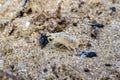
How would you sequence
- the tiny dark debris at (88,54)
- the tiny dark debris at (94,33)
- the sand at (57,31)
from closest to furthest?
1. the sand at (57,31)
2. the tiny dark debris at (88,54)
3. the tiny dark debris at (94,33)

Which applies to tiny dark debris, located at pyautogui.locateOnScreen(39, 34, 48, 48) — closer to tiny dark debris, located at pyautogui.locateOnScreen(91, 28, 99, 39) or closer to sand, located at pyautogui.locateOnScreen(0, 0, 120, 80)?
sand, located at pyautogui.locateOnScreen(0, 0, 120, 80)

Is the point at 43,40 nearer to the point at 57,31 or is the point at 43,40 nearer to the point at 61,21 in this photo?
the point at 57,31

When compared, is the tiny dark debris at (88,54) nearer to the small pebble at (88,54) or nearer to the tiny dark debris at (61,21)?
the small pebble at (88,54)

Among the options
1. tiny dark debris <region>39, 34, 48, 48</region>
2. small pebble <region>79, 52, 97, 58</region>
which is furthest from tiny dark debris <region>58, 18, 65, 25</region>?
small pebble <region>79, 52, 97, 58</region>

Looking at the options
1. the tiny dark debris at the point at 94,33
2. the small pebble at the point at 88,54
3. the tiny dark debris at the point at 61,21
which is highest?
the tiny dark debris at the point at 61,21

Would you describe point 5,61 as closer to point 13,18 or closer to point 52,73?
point 52,73

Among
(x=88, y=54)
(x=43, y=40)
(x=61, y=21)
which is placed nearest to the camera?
(x=88, y=54)

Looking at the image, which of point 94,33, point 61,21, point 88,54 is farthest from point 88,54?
point 61,21

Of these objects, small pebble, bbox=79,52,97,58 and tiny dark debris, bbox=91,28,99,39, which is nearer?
small pebble, bbox=79,52,97,58

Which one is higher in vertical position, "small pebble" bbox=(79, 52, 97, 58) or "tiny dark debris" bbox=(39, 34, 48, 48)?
"tiny dark debris" bbox=(39, 34, 48, 48)

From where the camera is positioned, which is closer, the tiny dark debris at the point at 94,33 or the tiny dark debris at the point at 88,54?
the tiny dark debris at the point at 88,54

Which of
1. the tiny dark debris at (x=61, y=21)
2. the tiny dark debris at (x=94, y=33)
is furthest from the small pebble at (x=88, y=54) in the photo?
the tiny dark debris at (x=61, y=21)
